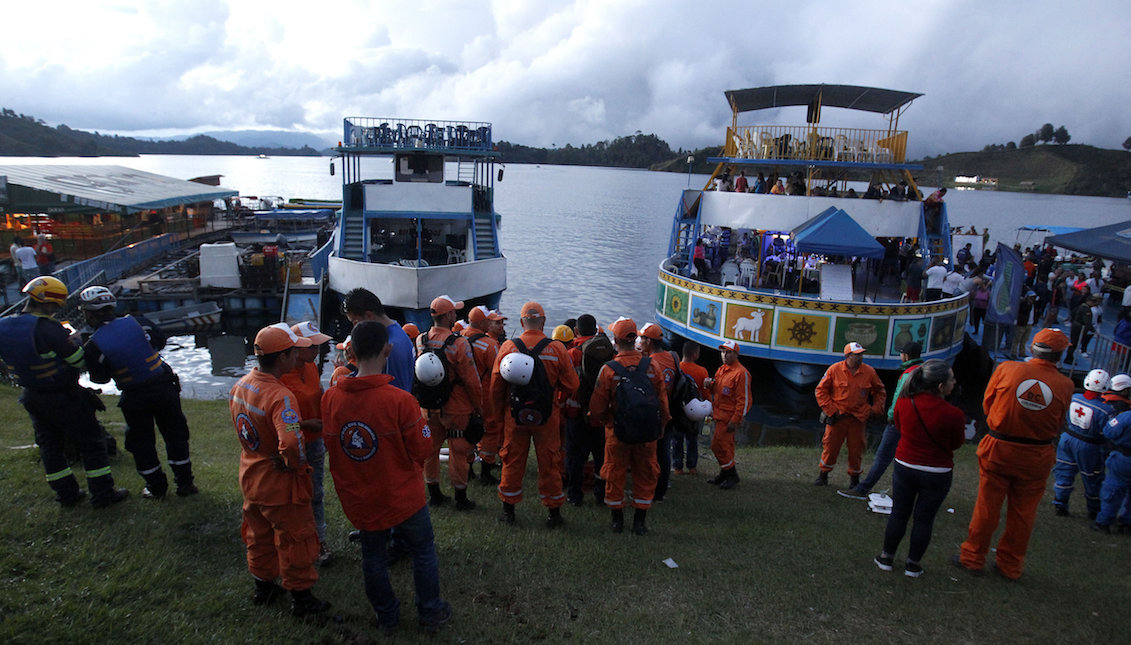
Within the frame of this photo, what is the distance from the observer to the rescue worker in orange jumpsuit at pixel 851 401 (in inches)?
248

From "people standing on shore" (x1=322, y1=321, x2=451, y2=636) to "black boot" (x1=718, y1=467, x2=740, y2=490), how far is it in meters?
3.97

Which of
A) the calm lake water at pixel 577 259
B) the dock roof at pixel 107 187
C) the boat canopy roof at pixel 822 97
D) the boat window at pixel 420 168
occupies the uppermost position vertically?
the boat canopy roof at pixel 822 97

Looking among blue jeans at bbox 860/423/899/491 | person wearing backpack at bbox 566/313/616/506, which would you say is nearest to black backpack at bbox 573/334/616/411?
person wearing backpack at bbox 566/313/616/506

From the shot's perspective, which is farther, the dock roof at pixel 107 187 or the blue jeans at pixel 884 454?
the dock roof at pixel 107 187

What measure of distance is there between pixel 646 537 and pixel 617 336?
161 cm

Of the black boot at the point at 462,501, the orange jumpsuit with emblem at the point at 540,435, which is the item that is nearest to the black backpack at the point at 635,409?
the orange jumpsuit with emblem at the point at 540,435

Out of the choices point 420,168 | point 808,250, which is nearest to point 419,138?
point 420,168

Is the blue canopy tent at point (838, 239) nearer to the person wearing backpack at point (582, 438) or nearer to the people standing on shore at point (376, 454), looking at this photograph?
the person wearing backpack at point (582, 438)

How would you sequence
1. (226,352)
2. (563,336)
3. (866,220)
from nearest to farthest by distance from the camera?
1. (563,336)
2. (866,220)
3. (226,352)

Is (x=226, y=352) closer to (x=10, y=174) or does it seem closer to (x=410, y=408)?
(x=10, y=174)

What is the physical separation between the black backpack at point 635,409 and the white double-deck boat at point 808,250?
8.59 meters

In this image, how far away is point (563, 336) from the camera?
19.4 ft

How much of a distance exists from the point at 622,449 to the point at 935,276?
37.5 feet

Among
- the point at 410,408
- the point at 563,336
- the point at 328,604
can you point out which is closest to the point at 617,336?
the point at 563,336
